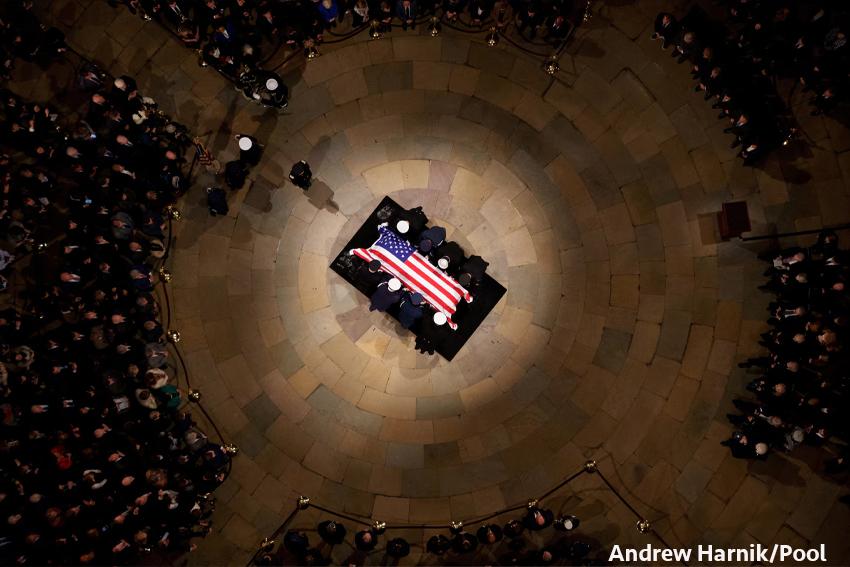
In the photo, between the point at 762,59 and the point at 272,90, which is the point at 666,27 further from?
Answer: the point at 272,90

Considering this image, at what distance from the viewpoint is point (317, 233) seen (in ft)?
50.9

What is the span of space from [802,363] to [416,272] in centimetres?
1063

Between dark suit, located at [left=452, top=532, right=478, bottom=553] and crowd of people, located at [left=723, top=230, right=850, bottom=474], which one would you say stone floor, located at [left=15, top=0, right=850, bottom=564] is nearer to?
crowd of people, located at [left=723, top=230, right=850, bottom=474]

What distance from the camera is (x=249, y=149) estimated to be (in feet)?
49.0

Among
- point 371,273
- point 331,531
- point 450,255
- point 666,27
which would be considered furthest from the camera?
point 666,27

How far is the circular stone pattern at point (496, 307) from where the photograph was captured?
48.0ft

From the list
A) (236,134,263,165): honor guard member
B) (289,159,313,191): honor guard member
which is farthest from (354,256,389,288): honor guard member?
(236,134,263,165): honor guard member

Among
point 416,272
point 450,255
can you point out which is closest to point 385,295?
point 416,272

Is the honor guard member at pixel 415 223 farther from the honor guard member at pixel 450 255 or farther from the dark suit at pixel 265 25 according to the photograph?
the dark suit at pixel 265 25

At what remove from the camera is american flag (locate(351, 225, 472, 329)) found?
1370 centimetres

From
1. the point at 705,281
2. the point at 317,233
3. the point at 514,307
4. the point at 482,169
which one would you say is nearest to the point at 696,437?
the point at 705,281

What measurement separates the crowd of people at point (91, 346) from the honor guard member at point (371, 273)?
5.79m

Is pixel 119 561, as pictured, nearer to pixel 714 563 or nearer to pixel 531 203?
pixel 531 203

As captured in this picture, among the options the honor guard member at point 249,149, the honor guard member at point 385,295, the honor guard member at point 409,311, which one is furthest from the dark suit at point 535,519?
the honor guard member at point 249,149
